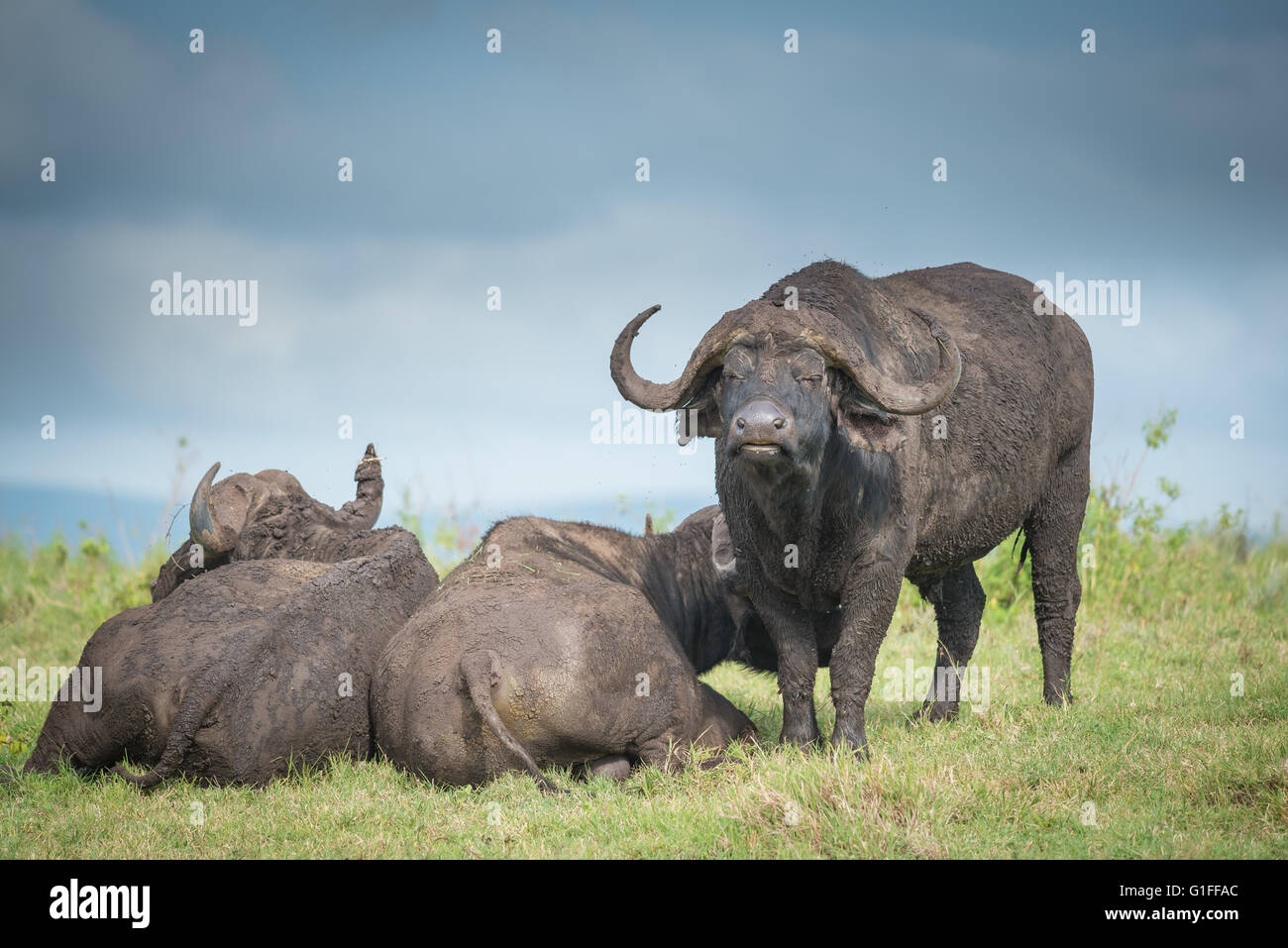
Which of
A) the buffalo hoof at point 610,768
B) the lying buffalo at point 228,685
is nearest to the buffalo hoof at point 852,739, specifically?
the buffalo hoof at point 610,768

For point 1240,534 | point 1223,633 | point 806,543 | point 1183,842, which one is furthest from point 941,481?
point 1240,534

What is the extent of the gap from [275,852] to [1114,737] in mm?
5149

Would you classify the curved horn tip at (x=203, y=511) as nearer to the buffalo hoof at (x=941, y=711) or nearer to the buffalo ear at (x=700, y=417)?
the buffalo ear at (x=700, y=417)

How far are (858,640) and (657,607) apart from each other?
2227mm

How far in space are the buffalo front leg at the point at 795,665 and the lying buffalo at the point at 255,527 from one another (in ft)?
13.0

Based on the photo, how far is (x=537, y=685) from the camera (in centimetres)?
734

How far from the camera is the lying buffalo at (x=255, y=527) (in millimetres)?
10109

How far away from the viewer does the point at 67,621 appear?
14.8 m

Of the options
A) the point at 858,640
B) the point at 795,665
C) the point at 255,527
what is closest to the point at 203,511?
the point at 255,527

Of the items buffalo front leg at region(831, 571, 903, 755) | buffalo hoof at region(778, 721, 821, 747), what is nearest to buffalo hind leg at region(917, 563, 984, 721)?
buffalo hoof at region(778, 721, 821, 747)

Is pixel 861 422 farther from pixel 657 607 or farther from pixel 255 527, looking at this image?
pixel 255 527

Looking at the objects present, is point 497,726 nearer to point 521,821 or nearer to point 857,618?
point 521,821
